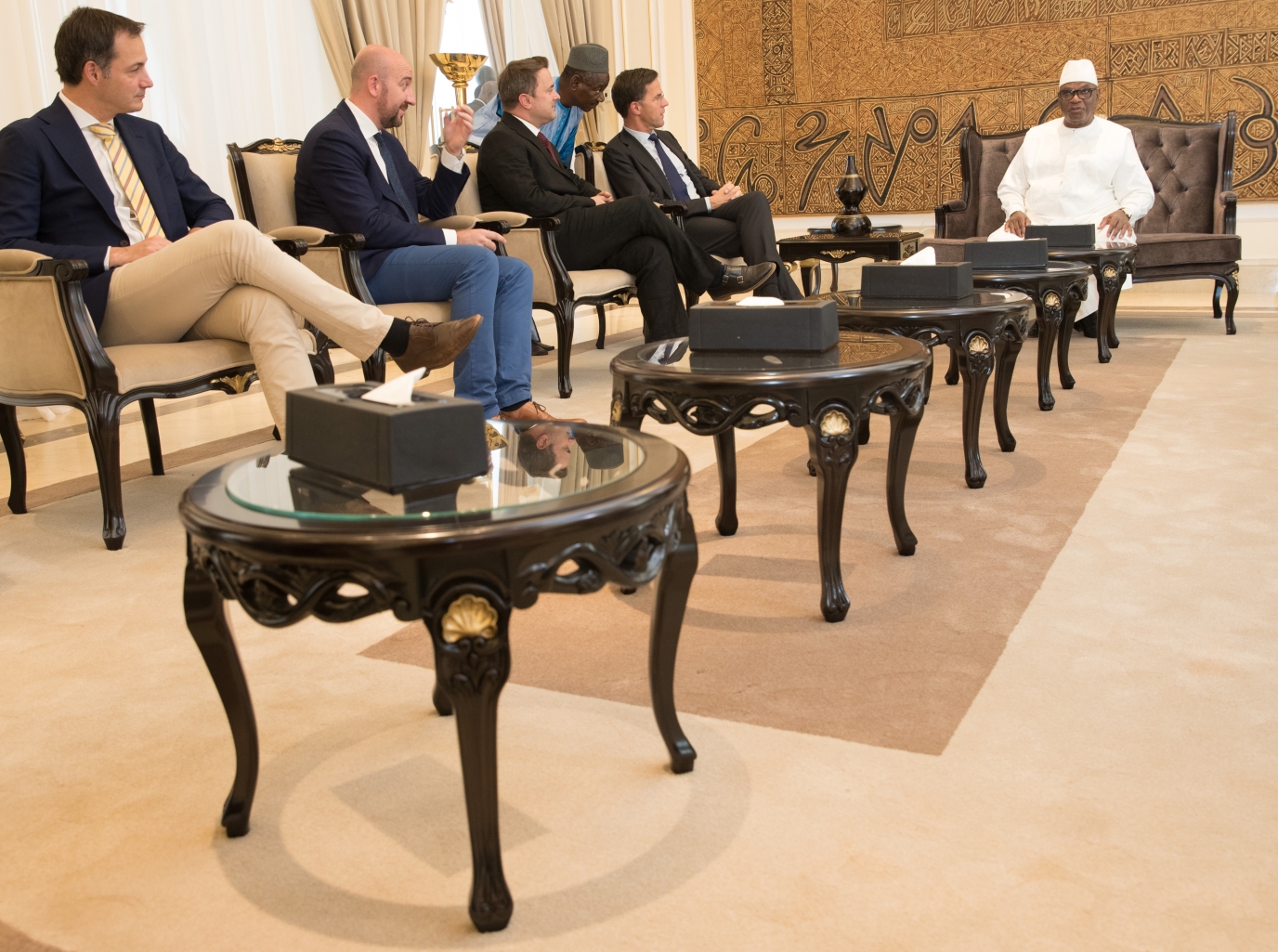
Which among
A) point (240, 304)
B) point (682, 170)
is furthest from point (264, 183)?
point (682, 170)

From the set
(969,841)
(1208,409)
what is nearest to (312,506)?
(969,841)

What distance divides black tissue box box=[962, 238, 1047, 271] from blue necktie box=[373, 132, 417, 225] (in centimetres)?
198

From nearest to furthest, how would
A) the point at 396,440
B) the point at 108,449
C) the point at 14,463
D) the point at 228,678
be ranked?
the point at 396,440
the point at 228,678
the point at 108,449
the point at 14,463

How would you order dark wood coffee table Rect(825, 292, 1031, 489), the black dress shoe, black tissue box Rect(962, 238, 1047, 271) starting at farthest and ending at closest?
1. the black dress shoe
2. black tissue box Rect(962, 238, 1047, 271)
3. dark wood coffee table Rect(825, 292, 1031, 489)

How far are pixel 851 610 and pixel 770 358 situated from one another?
50 centimetres

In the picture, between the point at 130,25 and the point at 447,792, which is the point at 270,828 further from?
the point at 130,25

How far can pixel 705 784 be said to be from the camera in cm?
154

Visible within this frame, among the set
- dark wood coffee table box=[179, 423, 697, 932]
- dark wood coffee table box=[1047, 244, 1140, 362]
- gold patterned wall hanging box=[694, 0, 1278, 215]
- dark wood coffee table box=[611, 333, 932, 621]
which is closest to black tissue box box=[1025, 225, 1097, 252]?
dark wood coffee table box=[1047, 244, 1140, 362]

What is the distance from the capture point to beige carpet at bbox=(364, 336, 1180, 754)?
1.79 m

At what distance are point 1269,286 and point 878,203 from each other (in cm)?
249

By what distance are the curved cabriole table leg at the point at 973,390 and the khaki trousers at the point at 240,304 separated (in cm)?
155

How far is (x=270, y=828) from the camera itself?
1479mm

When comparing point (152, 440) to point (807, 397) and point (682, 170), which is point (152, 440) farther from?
point (682, 170)

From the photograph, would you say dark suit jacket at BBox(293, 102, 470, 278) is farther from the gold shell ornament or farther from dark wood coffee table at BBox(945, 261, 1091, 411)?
the gold shell ornament
